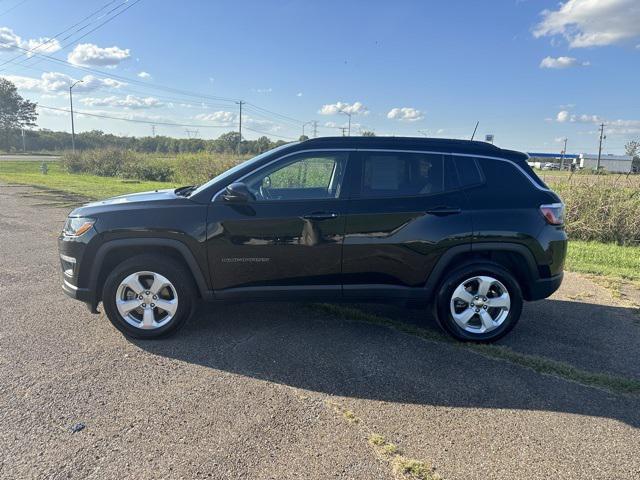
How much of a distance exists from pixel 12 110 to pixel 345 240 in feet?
362

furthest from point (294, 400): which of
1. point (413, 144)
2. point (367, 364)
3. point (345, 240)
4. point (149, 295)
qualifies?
point (413, 144)

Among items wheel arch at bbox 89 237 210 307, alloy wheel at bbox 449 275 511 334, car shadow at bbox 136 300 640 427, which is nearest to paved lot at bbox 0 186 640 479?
car shadow at bbox 136 300 640 427

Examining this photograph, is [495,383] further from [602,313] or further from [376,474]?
[602,313]

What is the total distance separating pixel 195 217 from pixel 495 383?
2.83 metres

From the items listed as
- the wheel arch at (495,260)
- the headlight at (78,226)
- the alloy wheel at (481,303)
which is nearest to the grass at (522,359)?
the alloy wheel at (481,303)

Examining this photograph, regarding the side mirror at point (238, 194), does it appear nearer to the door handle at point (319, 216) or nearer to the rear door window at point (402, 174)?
the door handle at point (319, 216)

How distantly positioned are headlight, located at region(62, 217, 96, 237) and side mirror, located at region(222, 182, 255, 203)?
1242mm

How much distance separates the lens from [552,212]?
13.8ft

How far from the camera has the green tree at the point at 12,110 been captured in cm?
8962

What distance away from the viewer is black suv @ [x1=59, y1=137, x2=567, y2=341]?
13.2ft

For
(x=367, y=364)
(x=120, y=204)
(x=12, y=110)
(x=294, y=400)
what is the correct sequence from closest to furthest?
(x=294, y=400)
(x=367, y=364)
(x=120, y=204)
(x=12, y=110)

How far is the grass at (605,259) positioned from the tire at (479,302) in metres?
3.70

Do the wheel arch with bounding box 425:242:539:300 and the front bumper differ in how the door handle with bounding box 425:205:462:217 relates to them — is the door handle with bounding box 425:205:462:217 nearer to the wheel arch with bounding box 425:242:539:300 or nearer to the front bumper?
the wheel arch with bounding box 425:242:539:300

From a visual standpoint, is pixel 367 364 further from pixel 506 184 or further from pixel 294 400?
pixel 506 184
